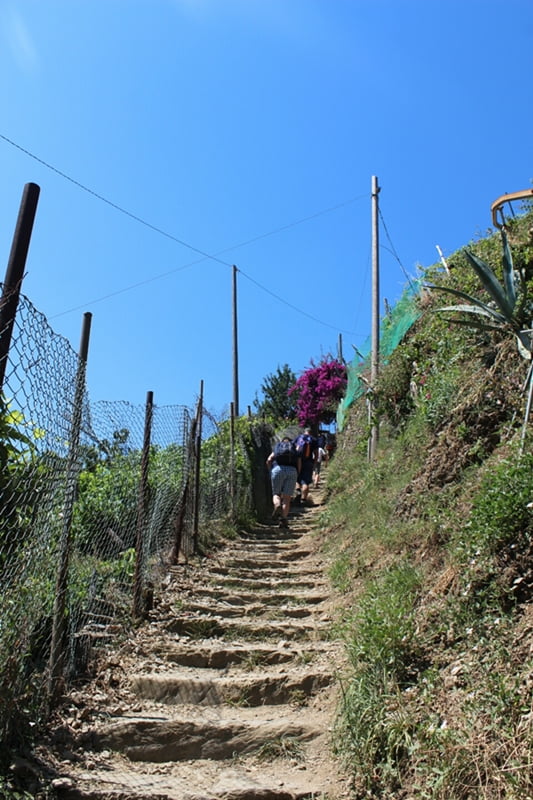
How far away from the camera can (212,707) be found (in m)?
4.12

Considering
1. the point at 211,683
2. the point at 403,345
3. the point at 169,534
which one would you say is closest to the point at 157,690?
the point at 211,683

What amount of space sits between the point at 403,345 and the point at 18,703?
748 centimetres

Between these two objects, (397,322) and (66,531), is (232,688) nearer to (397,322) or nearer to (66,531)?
(66,531)

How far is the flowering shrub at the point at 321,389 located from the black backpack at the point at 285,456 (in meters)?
10.6

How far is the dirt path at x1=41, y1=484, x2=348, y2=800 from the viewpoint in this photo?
10.7ft

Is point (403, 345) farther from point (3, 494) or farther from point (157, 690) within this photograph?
point (3, 494)

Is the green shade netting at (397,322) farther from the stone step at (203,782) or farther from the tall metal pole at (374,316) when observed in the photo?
the stone step at (203,782)

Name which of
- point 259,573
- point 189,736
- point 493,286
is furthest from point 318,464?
point 189,736

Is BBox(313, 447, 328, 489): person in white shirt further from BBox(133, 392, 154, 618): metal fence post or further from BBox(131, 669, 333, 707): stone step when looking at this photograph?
BBox(131, 669, 333, 707): stone step

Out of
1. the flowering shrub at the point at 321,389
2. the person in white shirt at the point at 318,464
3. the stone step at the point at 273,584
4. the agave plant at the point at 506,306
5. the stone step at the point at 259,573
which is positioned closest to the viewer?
the agave plant at the point at 506,306

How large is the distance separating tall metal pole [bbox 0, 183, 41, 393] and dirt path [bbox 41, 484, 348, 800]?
2122 mm

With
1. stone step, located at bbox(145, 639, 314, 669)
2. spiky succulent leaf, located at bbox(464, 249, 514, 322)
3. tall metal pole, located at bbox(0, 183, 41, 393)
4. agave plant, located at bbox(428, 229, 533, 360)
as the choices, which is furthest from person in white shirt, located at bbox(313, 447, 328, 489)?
tall metal pole, located at bbox(0, 183, 41, 393)

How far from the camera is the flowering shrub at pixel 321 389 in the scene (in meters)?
21.0

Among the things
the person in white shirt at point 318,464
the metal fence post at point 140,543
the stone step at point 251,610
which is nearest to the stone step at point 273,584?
the stone step at point 251,610
